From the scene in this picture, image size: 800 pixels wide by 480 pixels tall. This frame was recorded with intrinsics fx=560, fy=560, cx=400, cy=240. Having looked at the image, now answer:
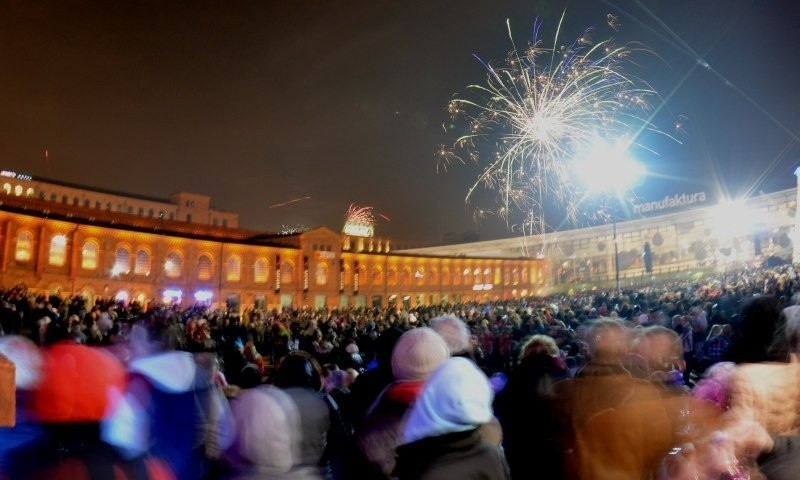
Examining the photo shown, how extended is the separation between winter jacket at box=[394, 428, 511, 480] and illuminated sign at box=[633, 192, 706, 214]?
8354cm

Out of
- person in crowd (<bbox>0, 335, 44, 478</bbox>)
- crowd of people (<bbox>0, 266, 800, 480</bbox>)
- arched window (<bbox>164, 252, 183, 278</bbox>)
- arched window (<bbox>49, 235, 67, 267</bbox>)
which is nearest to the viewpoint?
crowd of people (<bbox>0, 266, 800, 480</bbox>)

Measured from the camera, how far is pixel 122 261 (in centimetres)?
4647

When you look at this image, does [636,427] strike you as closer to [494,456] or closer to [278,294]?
[494,456]

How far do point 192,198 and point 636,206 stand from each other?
215 feet

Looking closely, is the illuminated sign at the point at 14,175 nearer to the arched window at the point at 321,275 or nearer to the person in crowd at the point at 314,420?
the arched window at the point at 321,275

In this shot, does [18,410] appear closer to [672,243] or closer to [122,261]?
[122,261]

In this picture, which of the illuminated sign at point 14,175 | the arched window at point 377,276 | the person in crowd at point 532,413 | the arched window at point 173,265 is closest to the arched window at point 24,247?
the arched window at point 173,265

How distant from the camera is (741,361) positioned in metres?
3.36

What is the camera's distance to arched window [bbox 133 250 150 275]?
47.5 m

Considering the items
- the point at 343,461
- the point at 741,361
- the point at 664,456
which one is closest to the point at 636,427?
the point at 664,456

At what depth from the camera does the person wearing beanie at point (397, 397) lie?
3.14m

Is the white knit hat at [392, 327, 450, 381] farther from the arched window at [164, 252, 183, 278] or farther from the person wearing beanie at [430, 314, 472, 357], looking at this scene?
the arched window at [164, 252, 183, 278]

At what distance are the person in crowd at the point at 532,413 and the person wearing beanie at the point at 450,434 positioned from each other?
113 centimetres

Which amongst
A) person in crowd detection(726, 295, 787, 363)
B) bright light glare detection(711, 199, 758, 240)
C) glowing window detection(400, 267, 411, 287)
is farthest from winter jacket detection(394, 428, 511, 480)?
bright light glare detection(711, 199, 758, 240)
